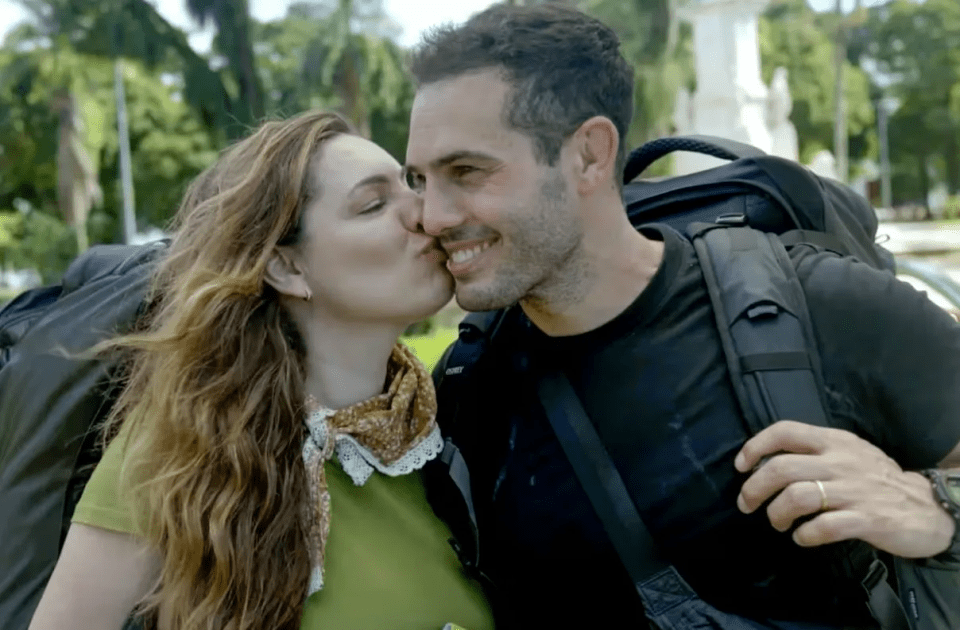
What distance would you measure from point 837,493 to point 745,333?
16.3 inches

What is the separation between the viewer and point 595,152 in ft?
8.61

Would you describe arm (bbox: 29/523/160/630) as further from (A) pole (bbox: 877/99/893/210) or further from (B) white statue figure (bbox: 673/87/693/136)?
(A) pole (bbox: 877/99/893/210)

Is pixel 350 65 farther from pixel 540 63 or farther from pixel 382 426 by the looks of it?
pixel 382 426

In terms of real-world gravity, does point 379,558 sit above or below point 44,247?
above

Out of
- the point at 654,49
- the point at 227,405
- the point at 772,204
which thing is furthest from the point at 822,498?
the point at 654,49

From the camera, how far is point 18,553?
2336mm

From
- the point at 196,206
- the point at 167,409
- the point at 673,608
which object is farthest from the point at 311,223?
the point at 673,608

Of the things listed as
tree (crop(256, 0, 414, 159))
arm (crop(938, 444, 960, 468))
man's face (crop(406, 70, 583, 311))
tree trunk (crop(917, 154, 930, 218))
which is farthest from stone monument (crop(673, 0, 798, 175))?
tree trunk (crop(917, 154, 930, 218))

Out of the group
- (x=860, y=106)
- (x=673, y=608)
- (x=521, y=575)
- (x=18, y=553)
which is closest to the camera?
(x=673, y=608)

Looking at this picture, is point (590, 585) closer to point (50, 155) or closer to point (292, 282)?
point (292, 282)

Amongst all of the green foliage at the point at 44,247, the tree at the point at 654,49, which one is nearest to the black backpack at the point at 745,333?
the tree at the point at 654,49

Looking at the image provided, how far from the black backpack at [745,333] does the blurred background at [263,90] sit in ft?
43.0

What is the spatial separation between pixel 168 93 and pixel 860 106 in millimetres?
30901

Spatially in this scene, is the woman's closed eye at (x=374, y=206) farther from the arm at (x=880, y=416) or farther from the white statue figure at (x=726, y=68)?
the white statue figure at (x=726, y=68)
